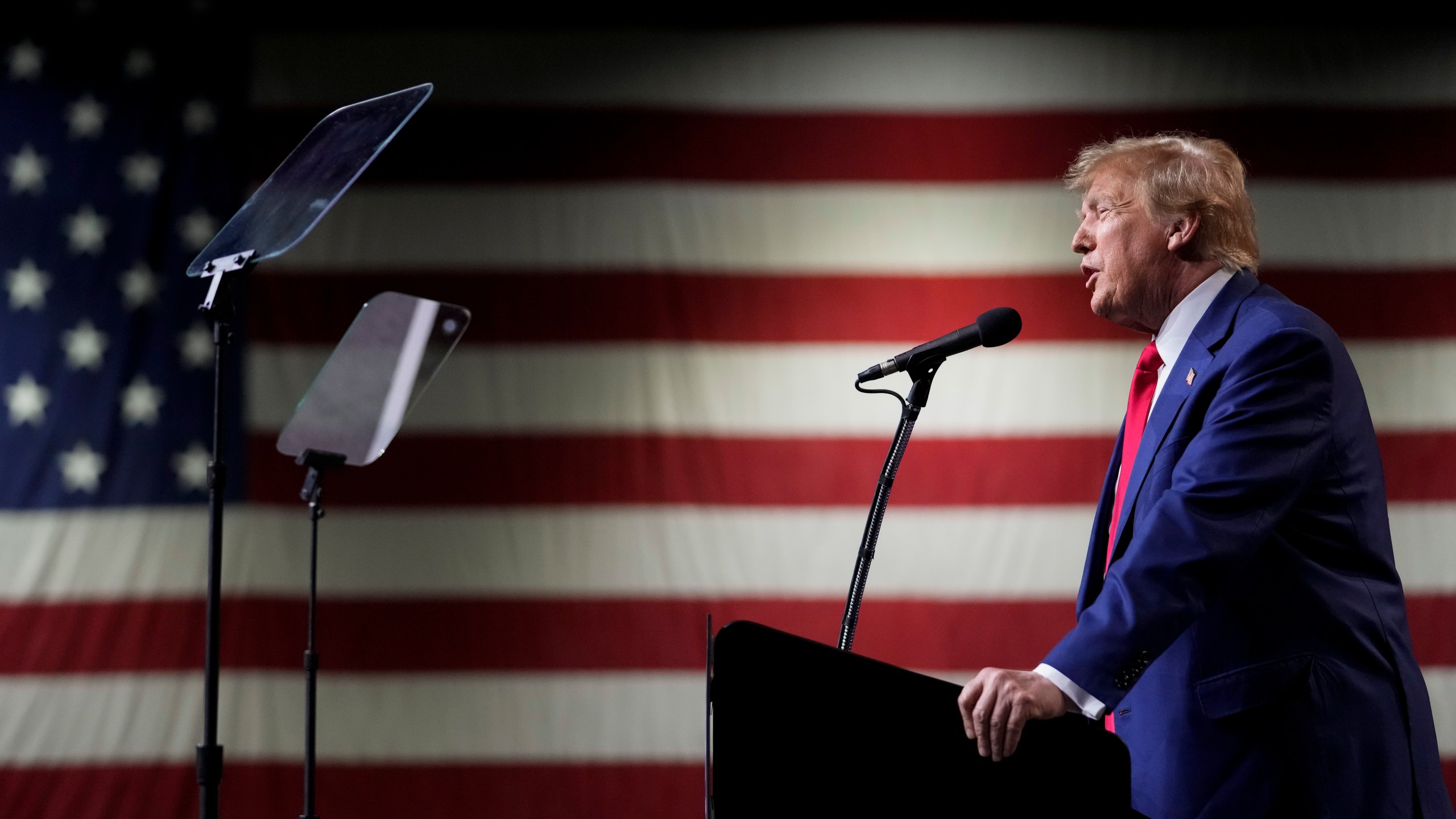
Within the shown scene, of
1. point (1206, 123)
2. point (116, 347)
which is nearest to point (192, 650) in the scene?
point (116, 347)

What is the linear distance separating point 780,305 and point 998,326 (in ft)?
3.81

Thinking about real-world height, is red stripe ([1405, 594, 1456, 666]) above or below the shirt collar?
below

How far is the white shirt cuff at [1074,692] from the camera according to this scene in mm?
966

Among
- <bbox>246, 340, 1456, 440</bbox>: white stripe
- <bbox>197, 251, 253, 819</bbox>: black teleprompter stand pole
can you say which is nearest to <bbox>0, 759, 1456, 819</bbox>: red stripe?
<bbox>246, 340, 1456, 440</bbox>: white stripe

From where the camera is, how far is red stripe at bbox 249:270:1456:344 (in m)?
2.53

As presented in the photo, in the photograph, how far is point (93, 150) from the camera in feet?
8.48

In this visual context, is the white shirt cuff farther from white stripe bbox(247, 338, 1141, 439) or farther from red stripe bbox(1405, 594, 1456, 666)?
red stripe bbox(1405, 594, 1456, 666)

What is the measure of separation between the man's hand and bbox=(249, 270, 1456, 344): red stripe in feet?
5.46

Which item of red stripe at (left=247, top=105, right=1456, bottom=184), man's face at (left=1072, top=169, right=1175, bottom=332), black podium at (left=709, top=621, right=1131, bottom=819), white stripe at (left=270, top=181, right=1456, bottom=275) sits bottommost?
black podium at (left=709, top=621, right=1131, bottom=819)

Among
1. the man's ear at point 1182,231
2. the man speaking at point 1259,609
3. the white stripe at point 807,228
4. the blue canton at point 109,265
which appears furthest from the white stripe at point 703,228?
the man speaking at point 1259,609

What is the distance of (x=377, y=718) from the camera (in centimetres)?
248

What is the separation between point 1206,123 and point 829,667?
7.25 ft

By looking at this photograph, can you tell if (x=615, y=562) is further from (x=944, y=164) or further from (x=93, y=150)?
(x=93, y=150)

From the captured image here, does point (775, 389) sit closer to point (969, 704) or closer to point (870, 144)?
point (870, 144)
